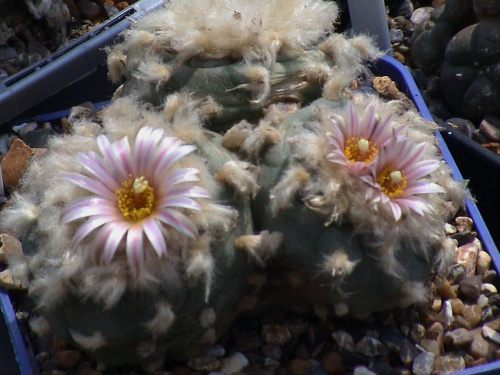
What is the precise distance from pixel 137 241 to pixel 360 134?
39 cm

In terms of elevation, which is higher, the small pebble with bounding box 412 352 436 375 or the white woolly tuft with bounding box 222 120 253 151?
the white woolly tuft with bounding box 222 120 253 151

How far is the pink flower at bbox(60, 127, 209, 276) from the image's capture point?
3.00ft

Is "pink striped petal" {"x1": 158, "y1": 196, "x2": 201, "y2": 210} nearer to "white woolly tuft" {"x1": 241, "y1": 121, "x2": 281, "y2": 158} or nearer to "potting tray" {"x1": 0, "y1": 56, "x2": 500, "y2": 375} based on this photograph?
"white woolly tuft" {"x1": 241, "y1": 121, "x2": 281, "y2": 158}

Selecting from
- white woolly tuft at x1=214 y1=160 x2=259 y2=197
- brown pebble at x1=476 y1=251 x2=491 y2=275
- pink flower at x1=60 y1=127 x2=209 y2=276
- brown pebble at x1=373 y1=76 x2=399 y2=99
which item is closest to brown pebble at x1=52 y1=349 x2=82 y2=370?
pink flower at x1=60 y1=127 x2=209 y2=276

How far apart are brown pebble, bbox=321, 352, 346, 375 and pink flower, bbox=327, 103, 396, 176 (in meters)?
Result: 0.36

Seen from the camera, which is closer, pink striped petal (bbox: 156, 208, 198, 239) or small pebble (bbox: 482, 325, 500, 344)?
pink striped petal (bbox: 156, 208, 198, 239)

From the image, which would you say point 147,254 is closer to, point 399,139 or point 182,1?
point 399,139

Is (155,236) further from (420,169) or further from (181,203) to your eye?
(420,169)

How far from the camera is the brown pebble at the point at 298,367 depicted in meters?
1.15

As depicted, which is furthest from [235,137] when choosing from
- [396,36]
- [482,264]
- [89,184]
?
[396,36]

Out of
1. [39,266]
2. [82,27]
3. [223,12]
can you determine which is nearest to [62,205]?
[39,266]

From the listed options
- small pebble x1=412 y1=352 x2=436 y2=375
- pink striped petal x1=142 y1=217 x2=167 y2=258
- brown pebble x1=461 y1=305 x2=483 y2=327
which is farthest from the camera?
brown pebble x1=461 y1=305 x2=483 y2=327

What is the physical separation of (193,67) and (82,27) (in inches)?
42.7

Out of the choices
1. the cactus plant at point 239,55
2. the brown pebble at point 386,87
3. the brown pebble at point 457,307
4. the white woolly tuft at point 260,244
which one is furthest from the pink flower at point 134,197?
the brown pebble at point 386,87
